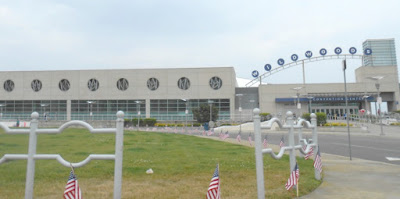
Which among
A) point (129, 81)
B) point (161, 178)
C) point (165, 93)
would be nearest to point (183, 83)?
point (165, 93)

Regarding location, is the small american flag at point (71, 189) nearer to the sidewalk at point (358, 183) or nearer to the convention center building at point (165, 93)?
the sidewalk at point (358, 183)

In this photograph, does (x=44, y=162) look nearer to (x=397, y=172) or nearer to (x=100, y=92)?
(x=397, y=172)

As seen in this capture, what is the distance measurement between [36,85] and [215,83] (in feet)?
127

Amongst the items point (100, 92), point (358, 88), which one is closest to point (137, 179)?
point (100, 92)

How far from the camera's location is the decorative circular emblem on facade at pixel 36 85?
6675 cm

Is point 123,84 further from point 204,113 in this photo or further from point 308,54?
point 308,54

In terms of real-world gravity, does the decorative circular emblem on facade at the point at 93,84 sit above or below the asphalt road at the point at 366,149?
above

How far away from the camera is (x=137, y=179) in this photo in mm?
7480

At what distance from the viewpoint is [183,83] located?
6438 centimetres

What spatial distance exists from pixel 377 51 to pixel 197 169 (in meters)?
191

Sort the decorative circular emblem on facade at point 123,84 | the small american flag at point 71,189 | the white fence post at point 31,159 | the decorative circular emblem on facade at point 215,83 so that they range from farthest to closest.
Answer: the decorative circular emblem on facade at point 123,84, the decorative circular emblem on facade at point 215,83, the white fence post at point 31,159, the small american flag at point 71,189

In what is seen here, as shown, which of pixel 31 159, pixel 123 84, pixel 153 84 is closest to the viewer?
pixel 31 159

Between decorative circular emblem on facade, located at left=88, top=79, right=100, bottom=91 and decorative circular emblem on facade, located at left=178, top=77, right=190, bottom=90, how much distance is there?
1749cm

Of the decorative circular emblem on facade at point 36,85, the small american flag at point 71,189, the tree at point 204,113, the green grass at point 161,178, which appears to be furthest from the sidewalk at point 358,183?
the decorative circular emblem on facade at point 36,85
